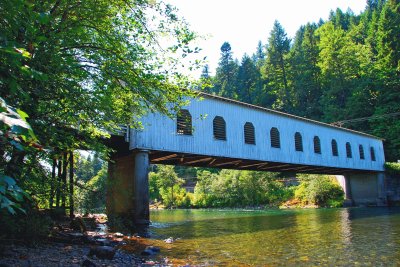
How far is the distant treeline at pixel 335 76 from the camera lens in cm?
3938

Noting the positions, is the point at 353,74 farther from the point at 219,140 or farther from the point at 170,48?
the point at 170,48

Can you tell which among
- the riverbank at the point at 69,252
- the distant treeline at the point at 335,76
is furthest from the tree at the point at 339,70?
the riverbank at the point at 69,252

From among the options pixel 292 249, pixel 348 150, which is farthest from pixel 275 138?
pixel 292 249

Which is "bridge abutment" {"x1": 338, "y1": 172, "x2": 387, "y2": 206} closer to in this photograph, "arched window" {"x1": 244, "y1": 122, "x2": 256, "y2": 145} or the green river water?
"arched window" {"x1": 244, "y1": 122, "x2": 256, "y2": 145}

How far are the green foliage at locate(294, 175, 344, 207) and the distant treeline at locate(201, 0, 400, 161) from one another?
908cm

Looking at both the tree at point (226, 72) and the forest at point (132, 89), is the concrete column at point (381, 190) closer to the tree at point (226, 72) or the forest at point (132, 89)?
the forest at point (132, 89)

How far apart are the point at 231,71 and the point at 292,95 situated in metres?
19.6

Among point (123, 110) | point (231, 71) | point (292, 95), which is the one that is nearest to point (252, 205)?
point (292, 95)

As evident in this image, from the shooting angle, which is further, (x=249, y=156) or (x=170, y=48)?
(x=249, y=156)

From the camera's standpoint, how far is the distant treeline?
39.4 metres

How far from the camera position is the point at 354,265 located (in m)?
6.40

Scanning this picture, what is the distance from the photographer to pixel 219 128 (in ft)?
55.9

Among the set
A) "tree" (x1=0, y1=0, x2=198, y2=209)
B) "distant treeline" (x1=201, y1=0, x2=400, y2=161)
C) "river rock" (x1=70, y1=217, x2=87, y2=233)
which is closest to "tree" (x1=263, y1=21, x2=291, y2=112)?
"distant treeline" (x1=201, y1=0, x2=400, y2=161)

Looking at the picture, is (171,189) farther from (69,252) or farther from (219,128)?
(69,252)
